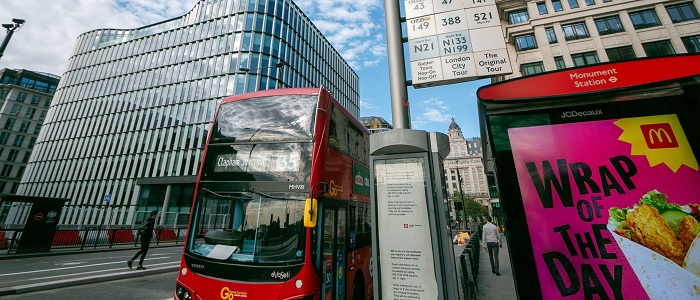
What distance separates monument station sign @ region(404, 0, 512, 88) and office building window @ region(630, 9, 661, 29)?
29.3m

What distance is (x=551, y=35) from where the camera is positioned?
24078mm

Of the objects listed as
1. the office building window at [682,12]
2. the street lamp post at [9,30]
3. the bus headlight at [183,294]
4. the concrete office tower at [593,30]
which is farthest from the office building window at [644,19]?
the street lamp post at [9,30]

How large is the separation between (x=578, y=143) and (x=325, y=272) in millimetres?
3576

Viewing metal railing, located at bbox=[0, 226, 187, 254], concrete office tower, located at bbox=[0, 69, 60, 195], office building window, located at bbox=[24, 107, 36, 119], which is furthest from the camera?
office building window, located at bbox=[24, 107, 36, 119]

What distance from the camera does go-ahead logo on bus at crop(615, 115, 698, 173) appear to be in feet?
6.56

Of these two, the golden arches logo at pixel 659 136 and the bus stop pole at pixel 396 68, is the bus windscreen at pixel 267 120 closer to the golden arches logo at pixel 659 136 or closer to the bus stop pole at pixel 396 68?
the bus stop pole at pixel 396 68

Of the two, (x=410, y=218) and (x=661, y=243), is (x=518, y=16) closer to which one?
(x=661, y=243)

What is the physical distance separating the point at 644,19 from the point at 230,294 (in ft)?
110

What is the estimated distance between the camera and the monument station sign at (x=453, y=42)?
329cm

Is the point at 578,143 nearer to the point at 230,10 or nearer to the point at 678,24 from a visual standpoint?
the point at 678,24

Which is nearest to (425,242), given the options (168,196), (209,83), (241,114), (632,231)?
(632,231)

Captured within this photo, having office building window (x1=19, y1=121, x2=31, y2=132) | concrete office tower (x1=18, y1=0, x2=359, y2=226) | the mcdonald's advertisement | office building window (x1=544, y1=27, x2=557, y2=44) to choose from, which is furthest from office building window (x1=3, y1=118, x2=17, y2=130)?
office building window (x1=544, y1=27, x2=557, y2=44)

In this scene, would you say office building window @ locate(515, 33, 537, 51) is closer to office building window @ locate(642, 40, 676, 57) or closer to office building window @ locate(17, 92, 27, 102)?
office building window @ locate(642, 40, 676, 57)

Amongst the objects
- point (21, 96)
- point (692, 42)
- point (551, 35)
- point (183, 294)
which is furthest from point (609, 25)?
point (21, 96)
